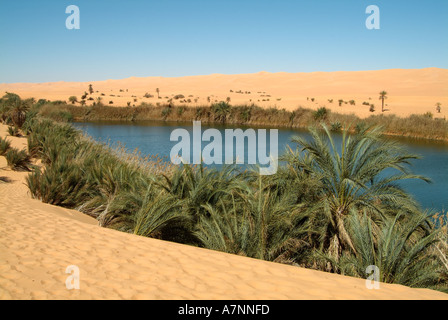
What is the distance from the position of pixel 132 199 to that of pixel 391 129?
27.1 metres

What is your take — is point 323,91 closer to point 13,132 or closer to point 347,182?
point 13,132

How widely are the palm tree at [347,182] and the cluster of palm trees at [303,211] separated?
0.02 metres

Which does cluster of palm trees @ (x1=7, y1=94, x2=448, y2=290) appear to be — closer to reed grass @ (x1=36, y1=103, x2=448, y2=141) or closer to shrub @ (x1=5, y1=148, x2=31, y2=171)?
shrub @ (x1=5, y1=148, x2=31, y2=171)

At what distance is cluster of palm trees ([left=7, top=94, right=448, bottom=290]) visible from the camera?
530 cm

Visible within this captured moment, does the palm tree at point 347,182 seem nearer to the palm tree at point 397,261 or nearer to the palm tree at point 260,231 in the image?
the palm tree at point 260,231

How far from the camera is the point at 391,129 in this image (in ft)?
95.4

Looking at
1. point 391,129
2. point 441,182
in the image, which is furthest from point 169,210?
point 391,129

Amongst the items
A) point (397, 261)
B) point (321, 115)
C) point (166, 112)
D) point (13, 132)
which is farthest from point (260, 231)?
point (166, 112)

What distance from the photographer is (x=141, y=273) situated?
4418 mm

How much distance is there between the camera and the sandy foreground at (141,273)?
3.88 meters

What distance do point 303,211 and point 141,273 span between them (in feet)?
11.4

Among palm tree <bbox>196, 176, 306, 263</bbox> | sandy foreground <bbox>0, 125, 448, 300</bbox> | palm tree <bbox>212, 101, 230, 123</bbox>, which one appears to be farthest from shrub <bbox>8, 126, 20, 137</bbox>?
palm tree <bbox>212, 101, 230, 123</bbox>

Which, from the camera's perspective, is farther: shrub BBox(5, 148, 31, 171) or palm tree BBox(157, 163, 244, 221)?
shrub BBox(5, 148, 31, 171)

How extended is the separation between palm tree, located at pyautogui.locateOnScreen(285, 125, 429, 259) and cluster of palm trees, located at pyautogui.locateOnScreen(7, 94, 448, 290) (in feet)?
0.07
